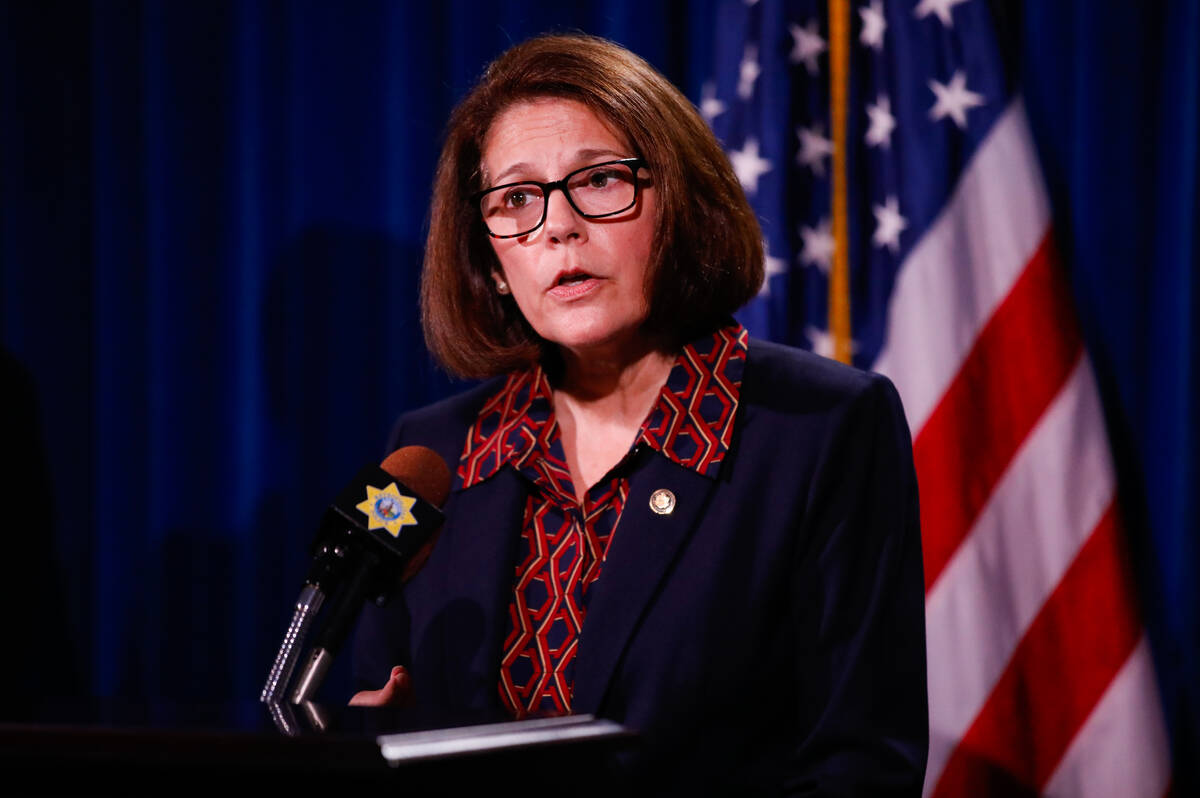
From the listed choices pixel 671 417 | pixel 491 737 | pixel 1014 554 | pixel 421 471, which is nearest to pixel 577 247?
pixel 671 417

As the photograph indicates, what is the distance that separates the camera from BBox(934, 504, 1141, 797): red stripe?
6.31 feet

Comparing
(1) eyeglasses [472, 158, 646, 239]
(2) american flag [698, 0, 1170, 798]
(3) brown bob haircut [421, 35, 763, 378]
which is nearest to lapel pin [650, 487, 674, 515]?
(3) brown bob haircut [421, 35, 763, 378]

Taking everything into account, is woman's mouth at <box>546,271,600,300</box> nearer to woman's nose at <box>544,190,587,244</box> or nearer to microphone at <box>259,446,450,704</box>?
woman's nose at <box>544,190,587,244</box>

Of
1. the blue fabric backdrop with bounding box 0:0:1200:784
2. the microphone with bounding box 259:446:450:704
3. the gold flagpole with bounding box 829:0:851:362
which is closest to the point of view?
the microphone with bounding box 259:446:450:704

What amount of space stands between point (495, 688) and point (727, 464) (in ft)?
1.34

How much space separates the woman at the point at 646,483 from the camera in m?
1.31

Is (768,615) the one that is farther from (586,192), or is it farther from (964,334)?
(964,334)

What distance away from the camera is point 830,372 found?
4.80 feet

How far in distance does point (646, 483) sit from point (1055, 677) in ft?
3.29

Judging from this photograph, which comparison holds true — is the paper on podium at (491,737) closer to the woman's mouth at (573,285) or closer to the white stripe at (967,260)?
the woman's mouth at (573,285)

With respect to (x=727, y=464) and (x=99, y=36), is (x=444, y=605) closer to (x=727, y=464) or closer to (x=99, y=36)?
(x=727, y=464)

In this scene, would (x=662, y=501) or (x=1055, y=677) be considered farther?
(x=1055, y=677)

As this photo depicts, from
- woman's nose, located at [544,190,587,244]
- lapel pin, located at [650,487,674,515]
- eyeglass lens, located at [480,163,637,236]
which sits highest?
eyeglass lens, located at [480,163,637,236]

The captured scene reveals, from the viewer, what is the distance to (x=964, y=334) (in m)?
A: 2.06
